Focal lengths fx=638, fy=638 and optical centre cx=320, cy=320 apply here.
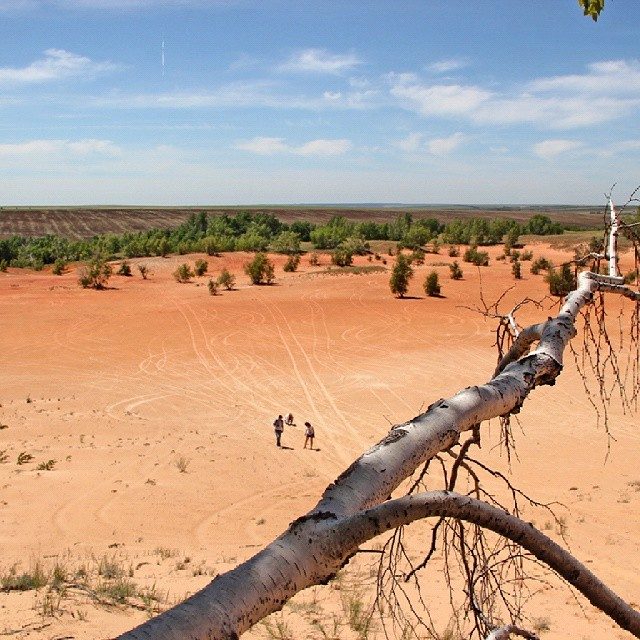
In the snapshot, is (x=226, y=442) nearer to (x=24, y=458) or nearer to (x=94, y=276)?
(x=24, y=458)

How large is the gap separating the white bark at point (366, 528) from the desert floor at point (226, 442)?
1806mm

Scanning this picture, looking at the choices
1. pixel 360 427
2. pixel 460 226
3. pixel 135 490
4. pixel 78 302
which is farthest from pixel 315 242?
pixel 135 490

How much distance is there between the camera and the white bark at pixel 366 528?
1.32 metres

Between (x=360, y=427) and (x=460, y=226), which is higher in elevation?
(x=460, y=226)

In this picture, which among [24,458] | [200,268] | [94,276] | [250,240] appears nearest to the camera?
[24,458]

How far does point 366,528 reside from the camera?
1.58 m

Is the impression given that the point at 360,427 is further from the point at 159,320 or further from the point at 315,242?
the point at 315,242

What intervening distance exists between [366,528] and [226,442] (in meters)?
15.5

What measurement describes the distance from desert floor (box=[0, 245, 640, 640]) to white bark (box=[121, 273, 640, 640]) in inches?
71.1

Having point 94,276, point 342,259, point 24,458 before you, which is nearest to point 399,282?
point 342,259

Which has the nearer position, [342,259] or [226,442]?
[226,442]

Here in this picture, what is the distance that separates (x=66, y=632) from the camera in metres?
5.48

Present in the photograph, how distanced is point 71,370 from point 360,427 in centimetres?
1304

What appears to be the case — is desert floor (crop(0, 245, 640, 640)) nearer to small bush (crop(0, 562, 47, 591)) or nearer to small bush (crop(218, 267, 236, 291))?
small bush (crop(0, 562, 47, 591))
